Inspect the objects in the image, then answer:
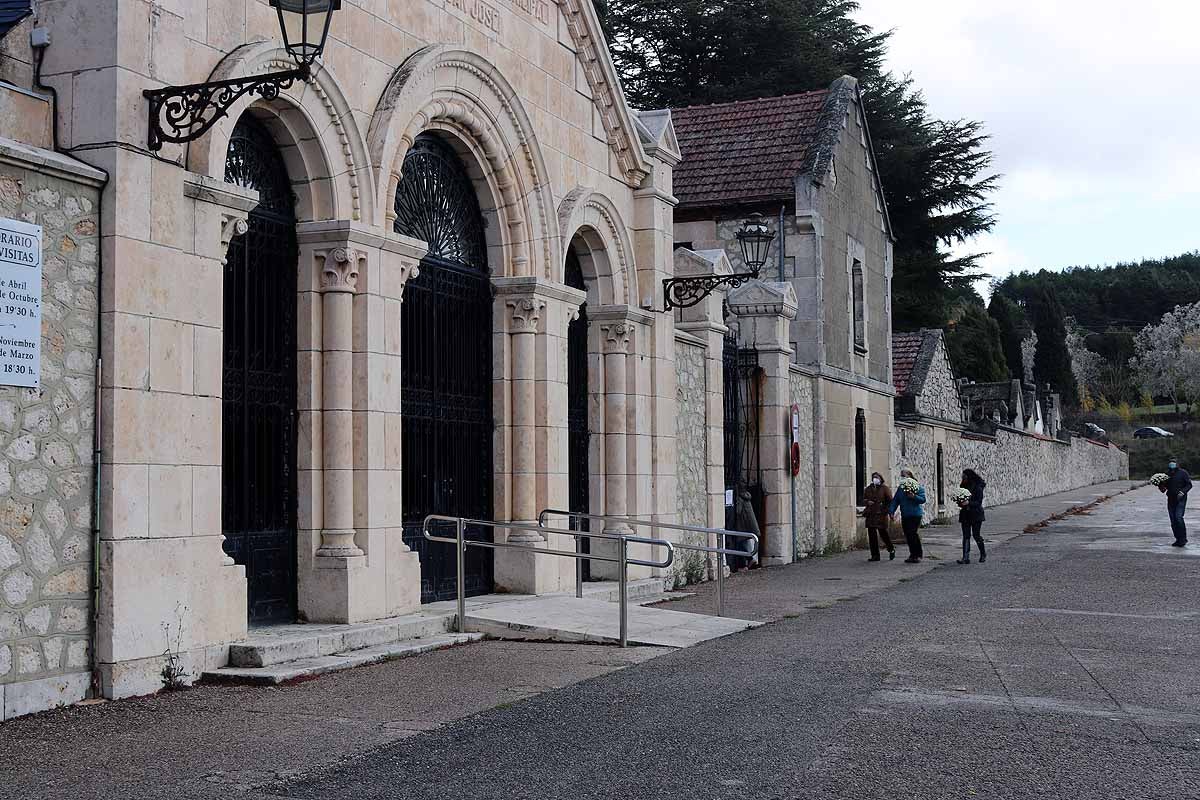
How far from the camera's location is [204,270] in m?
8.27

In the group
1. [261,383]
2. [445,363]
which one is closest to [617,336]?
[445,363]

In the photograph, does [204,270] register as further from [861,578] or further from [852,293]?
[852,293]

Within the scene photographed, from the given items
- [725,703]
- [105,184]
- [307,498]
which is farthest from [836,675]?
[105,184]

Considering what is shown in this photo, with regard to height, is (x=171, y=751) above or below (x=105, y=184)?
below

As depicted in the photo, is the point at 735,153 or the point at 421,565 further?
the point at 735,153

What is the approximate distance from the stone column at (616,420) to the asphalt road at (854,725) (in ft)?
9.65

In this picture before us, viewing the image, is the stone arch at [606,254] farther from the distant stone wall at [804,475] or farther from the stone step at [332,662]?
the distant stone wall at [804,475]

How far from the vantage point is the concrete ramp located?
33.8ft

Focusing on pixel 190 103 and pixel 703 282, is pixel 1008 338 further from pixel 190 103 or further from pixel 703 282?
pixel 190 103

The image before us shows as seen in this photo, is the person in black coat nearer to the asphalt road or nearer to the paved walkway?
the asphalt road

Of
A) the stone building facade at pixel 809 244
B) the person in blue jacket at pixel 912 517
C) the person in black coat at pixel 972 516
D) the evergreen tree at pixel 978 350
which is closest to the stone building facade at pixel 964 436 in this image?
the evergreen tree at pixel 978 350

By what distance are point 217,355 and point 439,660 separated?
2629 millimetres

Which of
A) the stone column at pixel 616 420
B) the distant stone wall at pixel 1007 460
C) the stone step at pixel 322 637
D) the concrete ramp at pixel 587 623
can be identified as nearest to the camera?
the stone step at pixel 322 637

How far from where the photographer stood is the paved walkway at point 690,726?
568 centimetres
